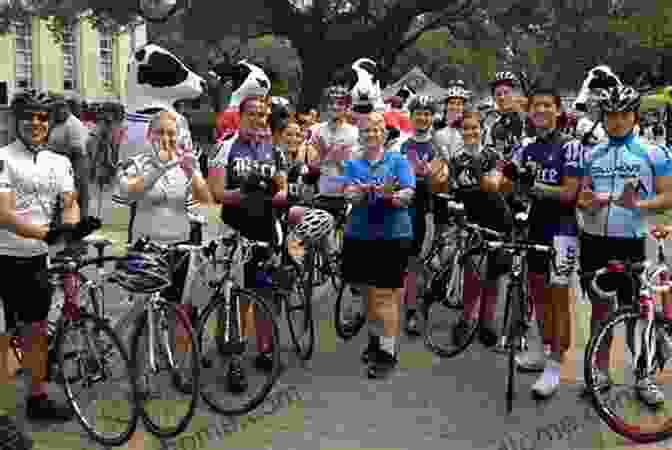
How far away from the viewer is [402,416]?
550 centimetres

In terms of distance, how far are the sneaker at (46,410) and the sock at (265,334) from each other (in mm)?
1256

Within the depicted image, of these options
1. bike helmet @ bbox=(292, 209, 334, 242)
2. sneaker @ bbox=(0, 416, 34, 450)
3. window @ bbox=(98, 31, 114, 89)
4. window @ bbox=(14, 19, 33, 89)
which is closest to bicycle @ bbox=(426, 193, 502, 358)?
bike helmet @ bbox=(292, 209, 334, 242)

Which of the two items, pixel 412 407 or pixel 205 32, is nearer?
pixel 412 407

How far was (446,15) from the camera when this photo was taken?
112ft

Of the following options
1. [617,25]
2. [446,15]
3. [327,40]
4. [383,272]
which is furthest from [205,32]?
[383,272]

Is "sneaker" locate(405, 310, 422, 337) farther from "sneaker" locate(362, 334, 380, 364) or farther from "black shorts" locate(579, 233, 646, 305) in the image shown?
"black shorts" locate(579, 233, 646, 305)

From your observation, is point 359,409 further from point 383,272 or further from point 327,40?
point 327,40

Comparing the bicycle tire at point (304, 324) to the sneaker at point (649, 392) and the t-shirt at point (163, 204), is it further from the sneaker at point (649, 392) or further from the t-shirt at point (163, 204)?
the sneaker at point (649, 392)

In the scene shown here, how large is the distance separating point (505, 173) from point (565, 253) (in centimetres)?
67

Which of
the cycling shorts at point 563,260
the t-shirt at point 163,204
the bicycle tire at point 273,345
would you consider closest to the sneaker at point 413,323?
the cycling shorts at point 563,260

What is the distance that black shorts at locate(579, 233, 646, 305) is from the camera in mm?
5266

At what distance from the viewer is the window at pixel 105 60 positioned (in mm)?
54500

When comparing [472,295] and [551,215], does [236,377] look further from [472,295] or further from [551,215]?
[551,215]

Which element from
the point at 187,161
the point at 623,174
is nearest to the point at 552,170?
the point at 623,174
